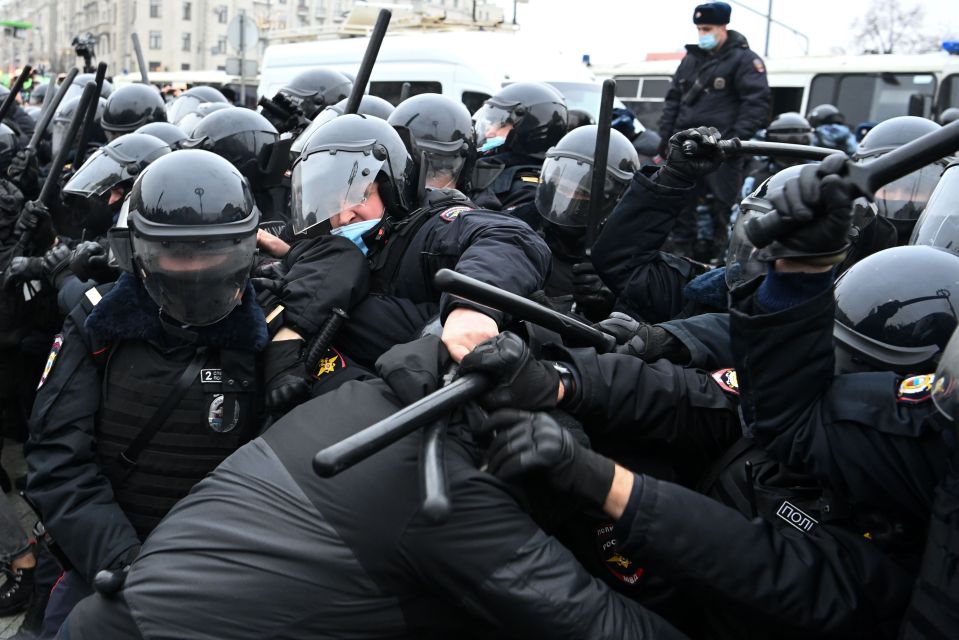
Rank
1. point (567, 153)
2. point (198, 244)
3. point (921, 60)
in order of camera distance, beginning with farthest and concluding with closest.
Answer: point (921, 60) < point (567, 153) < point (198, 244)

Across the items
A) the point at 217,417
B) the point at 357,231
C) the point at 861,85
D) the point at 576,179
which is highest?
the point at 861,85

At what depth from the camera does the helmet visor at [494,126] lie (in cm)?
495

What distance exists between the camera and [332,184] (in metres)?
2.85

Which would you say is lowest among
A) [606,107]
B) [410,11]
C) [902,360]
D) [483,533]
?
[483,533]

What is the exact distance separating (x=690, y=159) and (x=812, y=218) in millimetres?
1418

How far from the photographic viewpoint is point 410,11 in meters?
13.5

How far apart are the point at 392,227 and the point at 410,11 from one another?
11487 mm

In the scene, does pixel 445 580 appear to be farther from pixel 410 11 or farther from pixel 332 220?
pixel 410 11

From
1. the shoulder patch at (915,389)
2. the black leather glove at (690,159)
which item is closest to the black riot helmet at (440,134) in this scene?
the black leather glove at (690,159)

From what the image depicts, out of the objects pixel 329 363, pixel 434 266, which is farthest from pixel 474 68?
pixel 329 363

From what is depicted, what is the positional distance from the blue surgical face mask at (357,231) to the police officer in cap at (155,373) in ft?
1.14

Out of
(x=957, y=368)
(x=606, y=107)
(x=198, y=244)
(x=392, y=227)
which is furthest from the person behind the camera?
(x=606, y=107)

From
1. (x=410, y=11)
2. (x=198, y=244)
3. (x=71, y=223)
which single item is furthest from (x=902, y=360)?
(x=410, y=11)

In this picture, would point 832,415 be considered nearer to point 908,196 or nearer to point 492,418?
point 492,418
